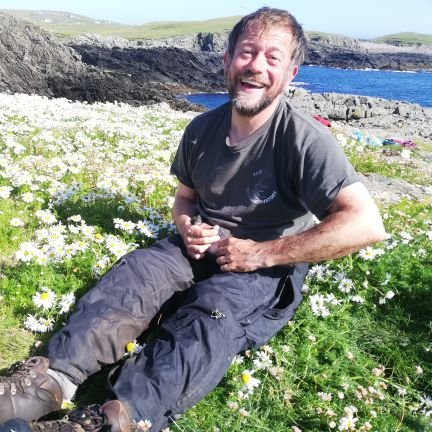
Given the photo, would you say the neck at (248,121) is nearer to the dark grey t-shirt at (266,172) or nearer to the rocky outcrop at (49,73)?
the dark grey t-shirt at (266,172)

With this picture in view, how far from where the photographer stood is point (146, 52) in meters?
76.6

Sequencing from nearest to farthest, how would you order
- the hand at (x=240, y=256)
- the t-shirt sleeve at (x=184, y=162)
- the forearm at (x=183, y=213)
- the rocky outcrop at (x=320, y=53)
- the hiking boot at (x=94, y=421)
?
1. the hiking boot at (x=94, y=421)
2. the hand at (x=240, y=256)
3. the forearm at (x=183, y=213)
4. the t-shirt sleeve at (x=184, y=162)
5. the rocky outcrop at (x=320, y=53)

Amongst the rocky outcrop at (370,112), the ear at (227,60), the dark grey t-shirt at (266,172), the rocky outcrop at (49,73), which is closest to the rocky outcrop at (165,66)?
the rocky outcrop at (370,112)

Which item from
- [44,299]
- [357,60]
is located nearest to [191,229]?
[44,299]

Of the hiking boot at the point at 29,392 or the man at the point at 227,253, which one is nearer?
the hiking boot at the point at 29,392

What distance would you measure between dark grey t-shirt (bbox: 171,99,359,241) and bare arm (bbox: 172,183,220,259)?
14 centimetres

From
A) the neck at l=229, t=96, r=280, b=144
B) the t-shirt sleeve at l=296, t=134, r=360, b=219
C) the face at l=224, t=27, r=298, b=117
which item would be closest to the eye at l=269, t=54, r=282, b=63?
the face at l=224, t=27, r=298, b=117

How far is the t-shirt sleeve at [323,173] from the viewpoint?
368cm

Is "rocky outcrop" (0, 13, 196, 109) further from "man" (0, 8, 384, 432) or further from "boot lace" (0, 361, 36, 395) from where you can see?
"boot lace" (0, 361, 36, 395)

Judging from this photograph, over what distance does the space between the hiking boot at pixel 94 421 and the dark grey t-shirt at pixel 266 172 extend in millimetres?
2002

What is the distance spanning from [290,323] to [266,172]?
1.32 m

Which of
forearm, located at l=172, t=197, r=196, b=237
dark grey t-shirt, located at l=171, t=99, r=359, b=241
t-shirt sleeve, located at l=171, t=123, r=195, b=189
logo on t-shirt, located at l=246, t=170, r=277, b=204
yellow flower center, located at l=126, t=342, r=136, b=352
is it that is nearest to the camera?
yellow flower center, located at l=126, t=342, r=136, b=352

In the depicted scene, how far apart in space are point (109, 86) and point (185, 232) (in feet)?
106

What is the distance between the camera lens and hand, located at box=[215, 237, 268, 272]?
397cm
